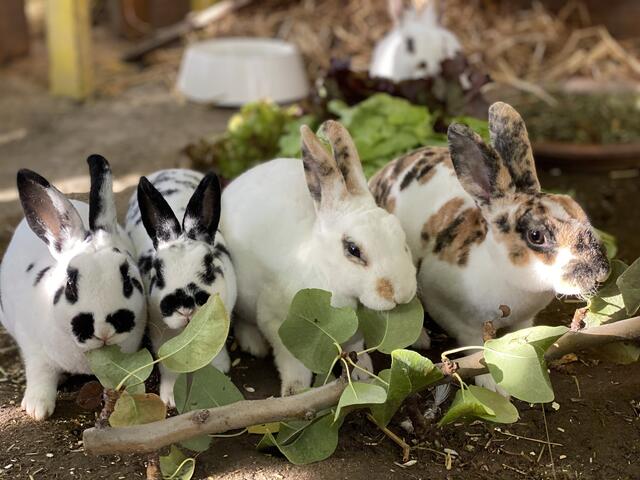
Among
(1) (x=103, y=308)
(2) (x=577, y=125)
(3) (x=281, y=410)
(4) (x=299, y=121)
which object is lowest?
(2) (x=577, y=125)

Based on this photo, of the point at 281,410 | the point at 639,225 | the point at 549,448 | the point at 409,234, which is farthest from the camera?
the point at 639,225

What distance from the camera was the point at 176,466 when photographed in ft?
6.13

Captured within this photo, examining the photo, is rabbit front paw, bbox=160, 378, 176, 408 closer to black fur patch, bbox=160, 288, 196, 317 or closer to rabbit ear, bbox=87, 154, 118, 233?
black fur patch, bbox=160, 288, 196, 317

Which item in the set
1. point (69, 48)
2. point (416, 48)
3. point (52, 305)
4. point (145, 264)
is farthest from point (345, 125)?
point (69, 48)

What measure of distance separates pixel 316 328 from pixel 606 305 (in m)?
0.68

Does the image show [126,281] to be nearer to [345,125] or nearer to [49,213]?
[49,213]

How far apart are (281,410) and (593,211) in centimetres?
204

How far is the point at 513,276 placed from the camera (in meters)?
2.08

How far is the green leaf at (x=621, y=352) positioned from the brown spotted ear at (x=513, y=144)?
43 centimetres

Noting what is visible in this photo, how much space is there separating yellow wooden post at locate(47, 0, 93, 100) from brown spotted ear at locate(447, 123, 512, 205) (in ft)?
10.5

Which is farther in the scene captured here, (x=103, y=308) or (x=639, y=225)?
(x=639, y=225)

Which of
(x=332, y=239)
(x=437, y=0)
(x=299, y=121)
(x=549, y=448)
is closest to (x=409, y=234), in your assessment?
(x=332, y=239)

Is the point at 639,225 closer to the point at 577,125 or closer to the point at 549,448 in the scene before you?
the point at 577,125

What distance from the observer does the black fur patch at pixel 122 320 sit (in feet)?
6.31
